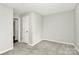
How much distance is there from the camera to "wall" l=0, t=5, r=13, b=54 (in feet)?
6.56

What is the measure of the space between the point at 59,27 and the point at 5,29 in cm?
278

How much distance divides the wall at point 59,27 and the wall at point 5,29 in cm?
225

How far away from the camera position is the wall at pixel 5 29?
78.7 inches

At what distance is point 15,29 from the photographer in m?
3.69

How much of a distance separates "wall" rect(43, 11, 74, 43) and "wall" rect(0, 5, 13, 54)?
2.25m

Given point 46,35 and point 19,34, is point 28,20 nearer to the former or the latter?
point 19,34

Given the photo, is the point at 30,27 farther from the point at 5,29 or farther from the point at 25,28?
the point at 5,29

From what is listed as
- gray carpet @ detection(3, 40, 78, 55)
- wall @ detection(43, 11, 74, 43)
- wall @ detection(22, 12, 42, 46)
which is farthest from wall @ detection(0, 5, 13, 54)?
wall @ detection(43, 11, 74, 43)

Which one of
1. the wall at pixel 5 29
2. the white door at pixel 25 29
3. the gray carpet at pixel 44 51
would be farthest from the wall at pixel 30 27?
the wall at pixel 5 29

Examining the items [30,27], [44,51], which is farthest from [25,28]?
[44,51]

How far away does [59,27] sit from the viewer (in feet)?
10.9
